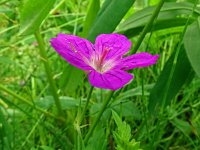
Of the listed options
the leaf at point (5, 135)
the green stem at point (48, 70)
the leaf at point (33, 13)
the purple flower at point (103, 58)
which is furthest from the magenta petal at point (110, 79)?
the green stem at point (48, 70)

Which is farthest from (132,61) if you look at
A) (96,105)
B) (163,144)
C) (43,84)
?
(43,84)

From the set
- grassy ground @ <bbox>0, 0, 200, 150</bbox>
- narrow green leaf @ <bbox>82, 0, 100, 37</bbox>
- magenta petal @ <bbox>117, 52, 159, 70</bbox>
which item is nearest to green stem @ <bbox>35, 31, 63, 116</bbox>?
grassy ground @ <bbox>0, 0, 200, 150</bbox>

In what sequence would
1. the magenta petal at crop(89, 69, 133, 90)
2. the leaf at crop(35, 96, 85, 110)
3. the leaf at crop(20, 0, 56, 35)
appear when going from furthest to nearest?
the leaf at crop(35, 96, 85, 110) < the leaf at crop(20, 0, 56, 35) < the magenta petal at crop(89, 69, 133, 90)

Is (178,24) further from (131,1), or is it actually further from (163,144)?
(163,144)

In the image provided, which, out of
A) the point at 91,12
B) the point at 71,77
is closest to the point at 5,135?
the point at 71,77

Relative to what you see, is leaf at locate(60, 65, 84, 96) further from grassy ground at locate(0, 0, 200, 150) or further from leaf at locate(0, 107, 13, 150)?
leaf at locate(0, 107, 13, 150)

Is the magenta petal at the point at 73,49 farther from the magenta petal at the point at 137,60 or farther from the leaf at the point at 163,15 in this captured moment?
the leaf at the point at 163,15

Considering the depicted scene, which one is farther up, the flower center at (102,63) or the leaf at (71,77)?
the flower center at (102,63)
